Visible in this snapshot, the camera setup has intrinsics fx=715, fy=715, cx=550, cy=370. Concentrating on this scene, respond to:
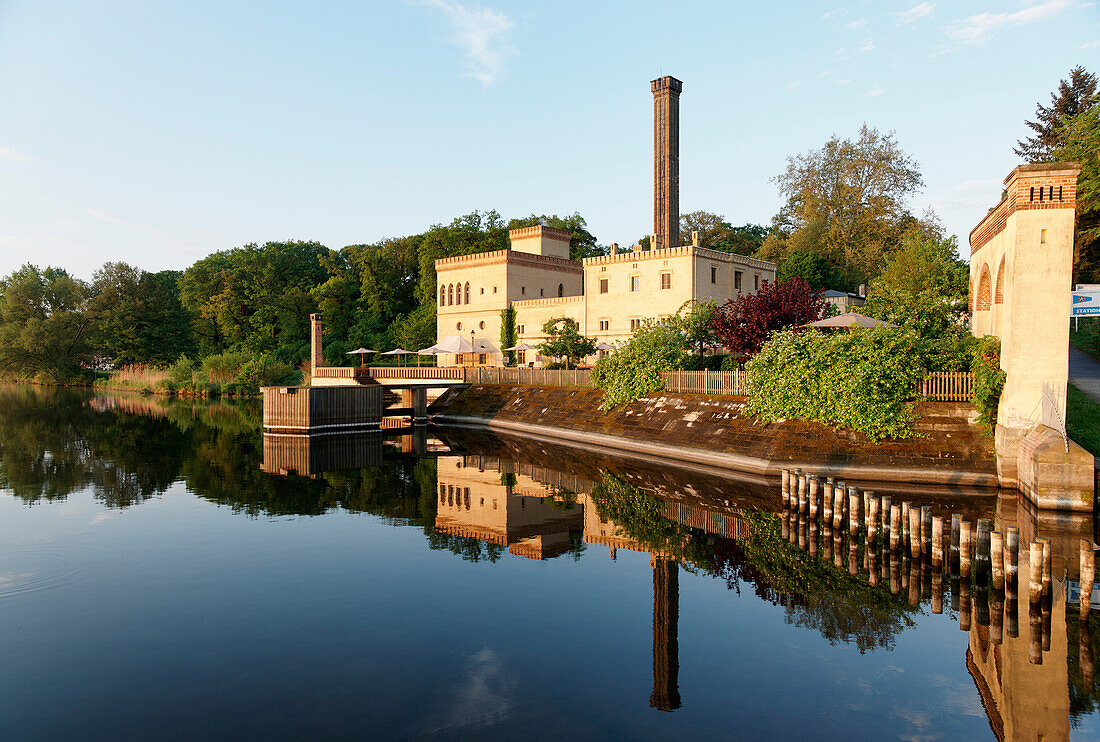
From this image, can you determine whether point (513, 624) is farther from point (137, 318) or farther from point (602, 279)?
point (137, 318)

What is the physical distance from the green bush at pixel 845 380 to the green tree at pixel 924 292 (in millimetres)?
2200

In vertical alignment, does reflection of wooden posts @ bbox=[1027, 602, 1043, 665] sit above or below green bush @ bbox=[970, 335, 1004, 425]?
below

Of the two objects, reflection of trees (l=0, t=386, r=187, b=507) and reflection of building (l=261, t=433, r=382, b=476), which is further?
reflection of building (l=261, t=433, r=382, b=476)

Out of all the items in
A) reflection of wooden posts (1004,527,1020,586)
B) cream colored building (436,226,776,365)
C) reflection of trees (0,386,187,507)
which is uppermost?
cream colored building (436,226,776,365)

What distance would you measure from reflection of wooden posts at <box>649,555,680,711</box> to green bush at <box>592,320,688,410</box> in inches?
699

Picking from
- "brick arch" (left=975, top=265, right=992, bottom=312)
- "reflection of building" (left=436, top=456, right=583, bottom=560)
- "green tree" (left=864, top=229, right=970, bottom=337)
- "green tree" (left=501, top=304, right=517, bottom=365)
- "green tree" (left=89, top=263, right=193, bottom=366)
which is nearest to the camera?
"reflection of building" (left=436, top=456, right=583, bottom=560)

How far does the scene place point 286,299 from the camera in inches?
3184

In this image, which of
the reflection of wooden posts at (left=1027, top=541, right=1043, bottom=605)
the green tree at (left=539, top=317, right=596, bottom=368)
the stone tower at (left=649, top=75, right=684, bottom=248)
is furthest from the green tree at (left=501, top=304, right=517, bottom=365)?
the reflection of wooden posts at (left=1027, top=541, right=1043, bottom=605)

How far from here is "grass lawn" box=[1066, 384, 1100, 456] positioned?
2083 centimetres

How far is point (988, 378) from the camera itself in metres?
21.3

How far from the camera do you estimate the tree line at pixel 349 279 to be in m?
65.8

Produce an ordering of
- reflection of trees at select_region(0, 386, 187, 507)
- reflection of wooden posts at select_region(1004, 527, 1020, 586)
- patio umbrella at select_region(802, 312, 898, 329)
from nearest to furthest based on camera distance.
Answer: reflection of wooden posts at select_region(1004, 527, 1020, 586), reflection of trees at select_region(0, 386, 187, 507), patio umbrella at select_region(802, 312, 898, 329)

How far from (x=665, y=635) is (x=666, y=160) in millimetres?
50352

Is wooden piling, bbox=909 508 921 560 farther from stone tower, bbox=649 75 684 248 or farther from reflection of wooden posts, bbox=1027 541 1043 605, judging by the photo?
stone tower, bbox=649 75 684 248
